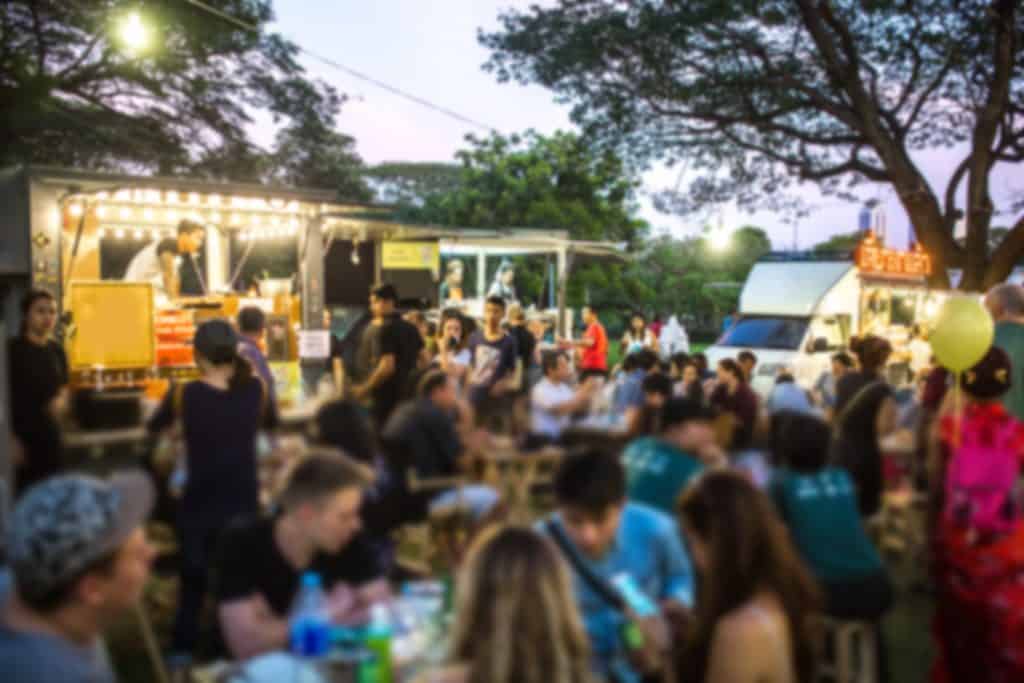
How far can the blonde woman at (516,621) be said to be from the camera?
85.9 inches

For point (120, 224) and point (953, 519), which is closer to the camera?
point (953, 519)

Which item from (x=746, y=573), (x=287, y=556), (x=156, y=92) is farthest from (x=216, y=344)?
(x=156, y=92)

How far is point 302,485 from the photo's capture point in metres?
3.05

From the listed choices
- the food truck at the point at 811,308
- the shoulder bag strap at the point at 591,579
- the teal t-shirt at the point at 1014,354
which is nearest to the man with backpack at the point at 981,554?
the shoulder bag strap at the point at 591,579

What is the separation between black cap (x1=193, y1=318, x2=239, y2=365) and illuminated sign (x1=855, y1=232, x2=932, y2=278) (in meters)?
13.4

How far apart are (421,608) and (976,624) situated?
2197mm

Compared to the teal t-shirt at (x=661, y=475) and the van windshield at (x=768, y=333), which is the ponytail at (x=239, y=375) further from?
the van windshield at (x=768, y=333)

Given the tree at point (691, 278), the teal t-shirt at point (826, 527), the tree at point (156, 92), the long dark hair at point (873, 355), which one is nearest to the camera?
the teal t-shirt at point (826, 527)

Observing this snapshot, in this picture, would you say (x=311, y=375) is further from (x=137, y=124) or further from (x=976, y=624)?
(x=137, y=124)

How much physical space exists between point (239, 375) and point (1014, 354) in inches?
177

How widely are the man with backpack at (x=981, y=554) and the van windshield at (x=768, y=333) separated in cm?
1123

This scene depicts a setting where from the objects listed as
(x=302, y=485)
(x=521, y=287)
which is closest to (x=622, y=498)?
(x=302, y=485)

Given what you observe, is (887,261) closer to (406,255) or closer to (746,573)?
(406,255)

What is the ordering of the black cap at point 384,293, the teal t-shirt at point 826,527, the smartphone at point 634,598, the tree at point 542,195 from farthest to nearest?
the tree at point 542,195 → the black cap at point 384,293 → the teal t-shirt at point 826,527 → the smartphone at point 634,598
